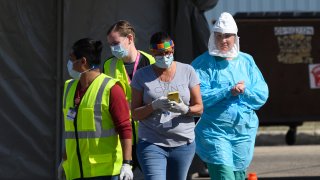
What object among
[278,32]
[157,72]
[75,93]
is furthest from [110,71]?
[278,32]

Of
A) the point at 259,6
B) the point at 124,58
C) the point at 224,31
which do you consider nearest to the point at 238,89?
the point at 224,31

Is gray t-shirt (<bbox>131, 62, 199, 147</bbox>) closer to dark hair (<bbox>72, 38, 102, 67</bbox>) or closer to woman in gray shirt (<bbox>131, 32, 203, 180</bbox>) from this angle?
woman in gray shirt (<bbox>131, 32, 203, 180</bbox>)

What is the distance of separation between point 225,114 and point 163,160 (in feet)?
2.44

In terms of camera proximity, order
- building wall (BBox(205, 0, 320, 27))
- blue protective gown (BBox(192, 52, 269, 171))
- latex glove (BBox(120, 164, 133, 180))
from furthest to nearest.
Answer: building wall (BBox(205, 0, 320, 27))
blue protective gown (BBox(192, 52, 269, 171))
latex glove (BBox(120, 164, 133, 180))

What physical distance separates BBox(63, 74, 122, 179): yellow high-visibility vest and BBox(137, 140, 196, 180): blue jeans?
459 mm

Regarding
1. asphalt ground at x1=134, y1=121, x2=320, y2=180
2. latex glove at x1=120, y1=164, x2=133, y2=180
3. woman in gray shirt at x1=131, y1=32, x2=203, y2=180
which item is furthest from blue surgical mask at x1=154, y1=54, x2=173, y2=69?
asphalt ground at x1=134, y1=121, x2=320, y2=180

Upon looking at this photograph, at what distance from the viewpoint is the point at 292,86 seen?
1911cm

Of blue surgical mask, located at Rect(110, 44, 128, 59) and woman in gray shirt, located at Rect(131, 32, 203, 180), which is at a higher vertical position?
blue surgical mask, located at Rect(110, 44, 128, 59)

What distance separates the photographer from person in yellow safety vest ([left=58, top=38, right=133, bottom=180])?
532cm

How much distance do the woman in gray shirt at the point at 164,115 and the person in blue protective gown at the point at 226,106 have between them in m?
0.33

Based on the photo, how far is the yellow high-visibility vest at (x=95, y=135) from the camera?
5324 millimetres

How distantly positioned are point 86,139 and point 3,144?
4298 millimetres

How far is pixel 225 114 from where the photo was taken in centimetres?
635

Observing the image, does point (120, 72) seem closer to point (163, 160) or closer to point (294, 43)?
point (163, 160)
